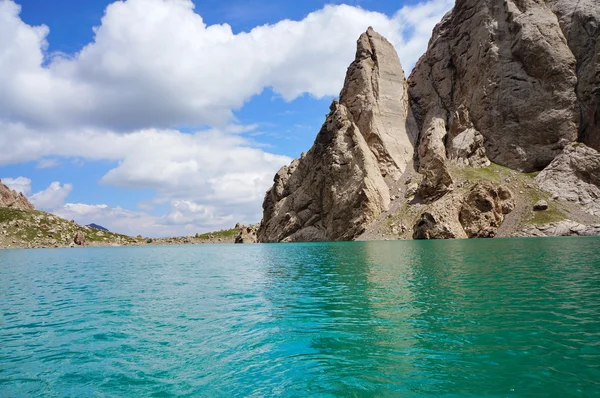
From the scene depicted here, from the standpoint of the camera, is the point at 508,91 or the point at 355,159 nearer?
the point at 508,91

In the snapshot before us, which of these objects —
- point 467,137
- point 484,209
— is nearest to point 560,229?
point 484,209

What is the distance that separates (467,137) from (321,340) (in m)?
162

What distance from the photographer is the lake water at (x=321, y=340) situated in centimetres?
1198

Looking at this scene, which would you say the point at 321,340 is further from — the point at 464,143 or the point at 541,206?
the point at 464,143

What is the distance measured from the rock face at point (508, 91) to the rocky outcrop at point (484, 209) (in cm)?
2153

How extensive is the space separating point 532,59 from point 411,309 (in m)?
171

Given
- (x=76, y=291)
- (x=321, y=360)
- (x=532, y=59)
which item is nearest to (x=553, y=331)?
(x=321, y=360)

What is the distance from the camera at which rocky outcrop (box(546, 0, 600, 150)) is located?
14412cm

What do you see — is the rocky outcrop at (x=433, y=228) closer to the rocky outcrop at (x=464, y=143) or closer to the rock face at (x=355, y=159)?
the rock face at (x=355, y=159)

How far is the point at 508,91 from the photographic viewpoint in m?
157

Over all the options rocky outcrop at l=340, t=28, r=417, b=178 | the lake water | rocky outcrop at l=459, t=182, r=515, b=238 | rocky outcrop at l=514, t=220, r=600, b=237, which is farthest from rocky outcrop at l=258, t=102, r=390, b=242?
the lake water

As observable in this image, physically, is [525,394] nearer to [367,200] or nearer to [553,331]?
[553,331]

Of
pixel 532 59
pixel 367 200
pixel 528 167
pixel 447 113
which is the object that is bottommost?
pixel 367 200

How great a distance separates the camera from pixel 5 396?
11.9 metres
